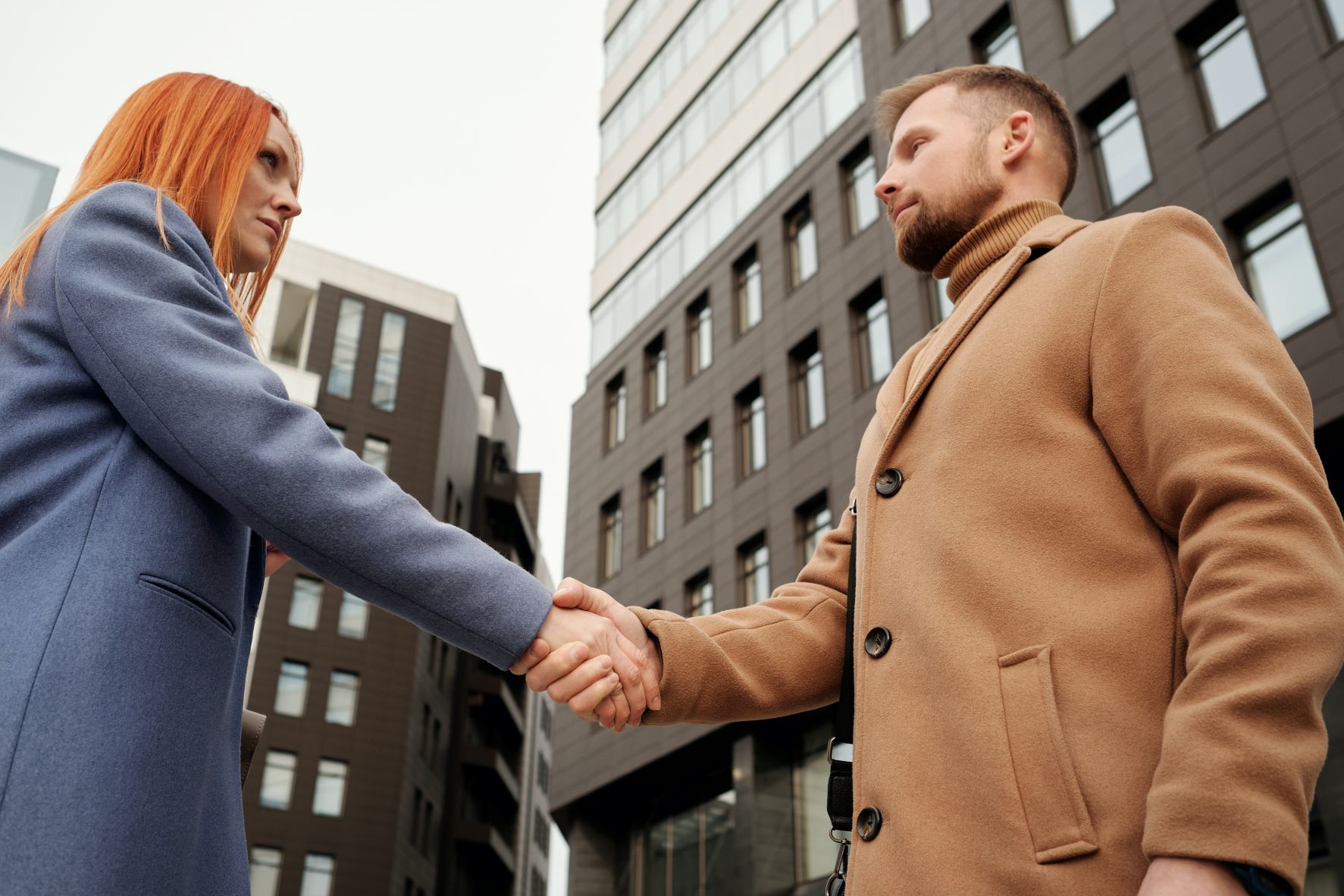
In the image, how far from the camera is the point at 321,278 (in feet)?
165

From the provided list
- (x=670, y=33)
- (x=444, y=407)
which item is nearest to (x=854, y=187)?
(x=670, y=33)

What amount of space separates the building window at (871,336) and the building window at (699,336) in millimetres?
4927

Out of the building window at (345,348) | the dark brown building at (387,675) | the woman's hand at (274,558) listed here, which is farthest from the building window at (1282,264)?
the building window at (345,348)

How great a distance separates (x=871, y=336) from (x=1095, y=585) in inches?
813

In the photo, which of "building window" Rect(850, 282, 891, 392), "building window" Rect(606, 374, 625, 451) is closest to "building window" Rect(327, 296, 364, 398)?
"building window" Rect(606, 374, 625, 451)

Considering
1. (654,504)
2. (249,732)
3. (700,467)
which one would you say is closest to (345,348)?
(654,504)

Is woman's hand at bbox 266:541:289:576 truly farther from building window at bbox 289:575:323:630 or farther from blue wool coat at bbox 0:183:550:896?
building window at bbox 289:575:323:630

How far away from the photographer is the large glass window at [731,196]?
84.3 ft

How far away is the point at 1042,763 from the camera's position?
6.49ft

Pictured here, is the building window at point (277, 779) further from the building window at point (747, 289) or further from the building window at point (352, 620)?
the building window at point (747, 289)

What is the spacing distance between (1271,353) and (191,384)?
6.43ft

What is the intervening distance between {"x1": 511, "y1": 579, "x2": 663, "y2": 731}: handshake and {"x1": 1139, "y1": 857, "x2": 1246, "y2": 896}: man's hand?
1390 millimetres

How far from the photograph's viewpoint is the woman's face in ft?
9.44

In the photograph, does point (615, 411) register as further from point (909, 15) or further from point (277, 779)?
point (277, 779)
